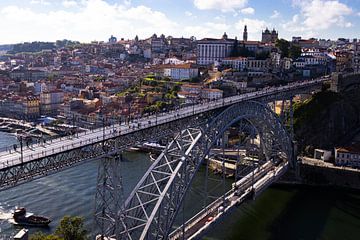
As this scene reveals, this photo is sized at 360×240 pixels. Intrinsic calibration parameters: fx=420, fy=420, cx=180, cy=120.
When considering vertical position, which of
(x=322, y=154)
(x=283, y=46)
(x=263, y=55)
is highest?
(x=283, y=46)

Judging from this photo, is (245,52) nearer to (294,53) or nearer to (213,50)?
(213,50)

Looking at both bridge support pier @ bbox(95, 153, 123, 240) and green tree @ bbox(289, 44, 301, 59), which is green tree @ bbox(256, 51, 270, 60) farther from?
bridge support pier @ bbox(95, 153, 123, 240)

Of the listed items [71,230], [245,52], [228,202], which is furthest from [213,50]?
[71,230]

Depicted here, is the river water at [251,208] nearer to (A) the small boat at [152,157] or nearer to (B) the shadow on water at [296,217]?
(B) the shadow on water at [296,217]

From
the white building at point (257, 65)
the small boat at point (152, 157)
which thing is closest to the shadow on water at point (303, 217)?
the small boat at point (152, 157)

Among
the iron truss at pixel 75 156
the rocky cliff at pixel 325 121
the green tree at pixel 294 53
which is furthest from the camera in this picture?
the green tree at pixel 294 53

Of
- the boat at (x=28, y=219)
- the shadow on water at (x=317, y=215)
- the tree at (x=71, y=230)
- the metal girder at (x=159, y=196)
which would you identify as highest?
the metal girder at (x=159, y=196)

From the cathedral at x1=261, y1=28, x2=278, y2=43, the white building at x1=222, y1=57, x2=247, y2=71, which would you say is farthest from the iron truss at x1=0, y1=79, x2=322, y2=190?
the cathedral at x1=261, y1=28, x2=278, y2=43
